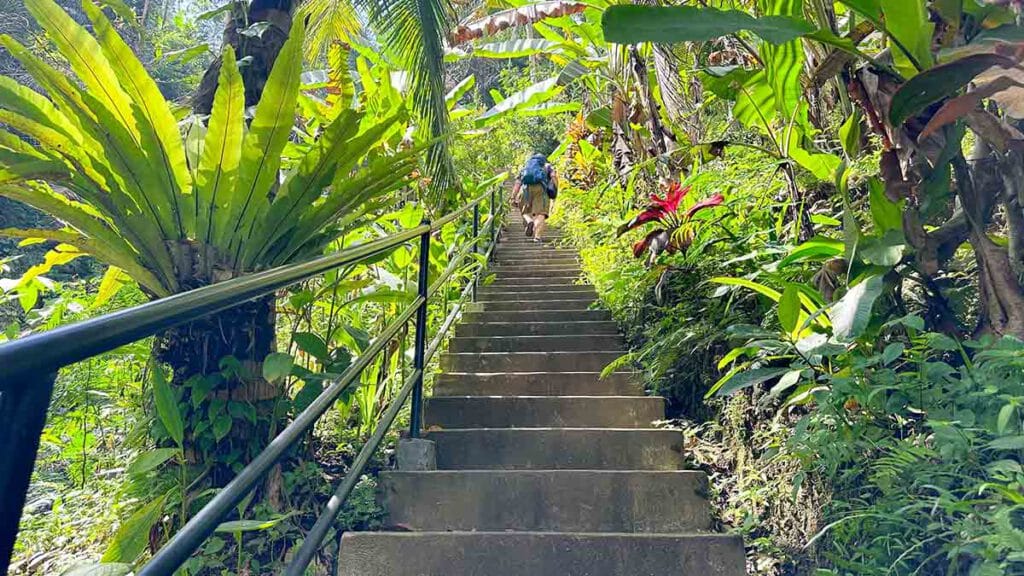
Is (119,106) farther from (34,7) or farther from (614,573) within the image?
(614,573)

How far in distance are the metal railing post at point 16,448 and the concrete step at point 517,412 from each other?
2310 mm

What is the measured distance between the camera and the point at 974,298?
154cm

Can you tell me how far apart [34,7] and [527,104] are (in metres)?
4.15

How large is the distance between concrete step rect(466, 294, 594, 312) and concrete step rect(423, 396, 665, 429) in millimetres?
1836

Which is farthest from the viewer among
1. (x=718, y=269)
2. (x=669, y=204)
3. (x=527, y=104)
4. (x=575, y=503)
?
(x=527, y=104)

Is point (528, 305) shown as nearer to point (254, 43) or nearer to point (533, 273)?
point (533, 273)

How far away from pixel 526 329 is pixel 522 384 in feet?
3.38

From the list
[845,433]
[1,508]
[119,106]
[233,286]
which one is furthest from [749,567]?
[119,106]

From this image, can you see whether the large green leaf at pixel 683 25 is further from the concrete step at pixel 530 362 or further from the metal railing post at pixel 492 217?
the metal railing post at pixel 492 217

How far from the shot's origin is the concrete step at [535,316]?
14.0ft

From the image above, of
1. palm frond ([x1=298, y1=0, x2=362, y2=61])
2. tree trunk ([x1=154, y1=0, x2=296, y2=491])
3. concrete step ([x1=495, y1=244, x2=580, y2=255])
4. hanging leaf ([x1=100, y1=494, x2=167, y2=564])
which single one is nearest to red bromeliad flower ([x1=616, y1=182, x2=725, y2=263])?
tree trunk ([x1=154, y1=0, x2=296, y2=491])

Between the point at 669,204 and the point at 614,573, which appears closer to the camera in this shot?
the point at 614,573

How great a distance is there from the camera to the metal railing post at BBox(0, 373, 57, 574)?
0.42 m

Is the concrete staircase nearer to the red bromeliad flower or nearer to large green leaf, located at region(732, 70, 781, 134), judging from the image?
the red bromeliad flower
